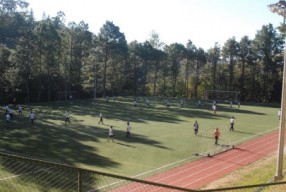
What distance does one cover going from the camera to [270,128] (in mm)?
40250

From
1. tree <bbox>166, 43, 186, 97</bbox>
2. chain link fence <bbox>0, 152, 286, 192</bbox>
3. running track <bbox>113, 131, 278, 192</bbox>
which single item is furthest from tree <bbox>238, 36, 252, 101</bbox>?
chain link fence <bbox>0, 152, 286, 192</bbox>

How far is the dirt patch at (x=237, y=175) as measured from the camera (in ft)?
63.4

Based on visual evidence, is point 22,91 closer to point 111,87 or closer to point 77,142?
point 111,87

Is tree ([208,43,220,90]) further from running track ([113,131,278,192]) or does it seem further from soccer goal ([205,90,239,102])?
running track ([113,131,278,192])

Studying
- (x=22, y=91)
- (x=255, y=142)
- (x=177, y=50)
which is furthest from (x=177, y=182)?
(x=177, y=50)

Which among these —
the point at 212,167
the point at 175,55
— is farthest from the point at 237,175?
the point at 175,55

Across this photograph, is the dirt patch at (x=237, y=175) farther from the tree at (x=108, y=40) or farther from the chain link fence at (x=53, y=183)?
the tree at (x=108, y=40)

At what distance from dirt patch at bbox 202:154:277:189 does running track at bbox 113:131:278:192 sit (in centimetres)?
49

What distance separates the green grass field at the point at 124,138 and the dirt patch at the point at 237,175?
3758 mm

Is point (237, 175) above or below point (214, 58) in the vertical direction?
below

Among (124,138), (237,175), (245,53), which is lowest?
(237,175)

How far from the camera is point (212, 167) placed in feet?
77.3

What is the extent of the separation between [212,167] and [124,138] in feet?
32.4

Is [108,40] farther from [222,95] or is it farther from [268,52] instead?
[268,52]
